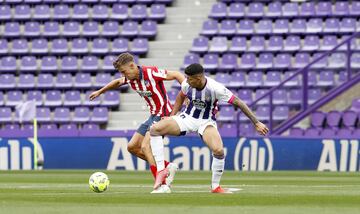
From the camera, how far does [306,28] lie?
3056 centimetres

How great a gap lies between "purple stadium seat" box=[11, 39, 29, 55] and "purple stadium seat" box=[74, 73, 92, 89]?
230 cm

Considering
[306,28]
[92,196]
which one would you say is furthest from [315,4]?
[92,196]

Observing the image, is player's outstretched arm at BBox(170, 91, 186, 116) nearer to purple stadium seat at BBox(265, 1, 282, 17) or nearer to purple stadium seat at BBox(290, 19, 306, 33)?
purple stadium seat at BBox(290, 19, 306, 33)

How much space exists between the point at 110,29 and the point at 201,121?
65.1 ft

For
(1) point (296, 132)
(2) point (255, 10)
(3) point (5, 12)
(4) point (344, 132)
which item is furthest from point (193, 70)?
(3) point (5, 12)

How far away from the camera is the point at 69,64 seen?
3222 centimetres

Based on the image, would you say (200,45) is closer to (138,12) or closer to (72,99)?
(138,12)

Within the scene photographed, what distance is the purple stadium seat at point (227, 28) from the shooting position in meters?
31.6

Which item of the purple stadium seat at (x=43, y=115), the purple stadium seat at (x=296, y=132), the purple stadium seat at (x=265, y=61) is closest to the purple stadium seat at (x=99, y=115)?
the purple stadium seat at (x=43, y=115)

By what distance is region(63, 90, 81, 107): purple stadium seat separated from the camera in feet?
101

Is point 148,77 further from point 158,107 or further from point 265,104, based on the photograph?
point 265,104

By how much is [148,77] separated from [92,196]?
2.40 metres

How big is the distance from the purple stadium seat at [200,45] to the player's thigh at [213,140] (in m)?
18.4

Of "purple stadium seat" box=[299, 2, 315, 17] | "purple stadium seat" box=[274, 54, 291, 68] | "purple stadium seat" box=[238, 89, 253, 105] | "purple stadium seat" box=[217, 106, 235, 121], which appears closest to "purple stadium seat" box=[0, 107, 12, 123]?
"purple stadium seat" box=[217, 106, 235, 121]
